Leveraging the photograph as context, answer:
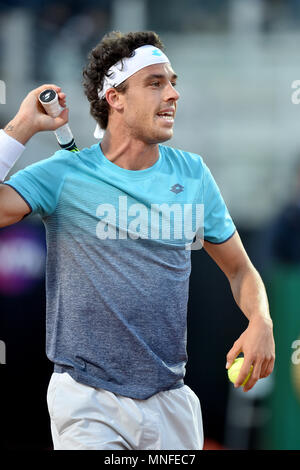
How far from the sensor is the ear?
11.6ft

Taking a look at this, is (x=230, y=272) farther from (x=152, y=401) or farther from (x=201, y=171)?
(x=152, y=401)

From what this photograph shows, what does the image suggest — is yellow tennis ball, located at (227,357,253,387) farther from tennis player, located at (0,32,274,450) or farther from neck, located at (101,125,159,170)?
neck, located at (101,125,159,170)

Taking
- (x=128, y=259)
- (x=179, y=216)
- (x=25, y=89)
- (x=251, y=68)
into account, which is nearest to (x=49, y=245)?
(x=128, y=259)

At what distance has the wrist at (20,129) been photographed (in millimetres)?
3160

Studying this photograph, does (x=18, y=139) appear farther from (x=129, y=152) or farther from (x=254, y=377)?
(x=254, y=377)

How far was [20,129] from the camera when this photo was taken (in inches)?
125

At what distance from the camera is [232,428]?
20.3 ft

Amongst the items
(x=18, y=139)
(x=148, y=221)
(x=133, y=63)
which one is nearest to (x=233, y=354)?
(x=148, y=221)

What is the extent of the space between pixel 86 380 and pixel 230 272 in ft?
2.88

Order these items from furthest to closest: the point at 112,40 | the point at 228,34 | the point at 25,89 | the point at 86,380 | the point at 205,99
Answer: the point at 228,34 → the point at 205,99 → the point at 25,89 → the point at 112,40 → the point at 86,380

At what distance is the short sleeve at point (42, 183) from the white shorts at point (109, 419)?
28.1 inches

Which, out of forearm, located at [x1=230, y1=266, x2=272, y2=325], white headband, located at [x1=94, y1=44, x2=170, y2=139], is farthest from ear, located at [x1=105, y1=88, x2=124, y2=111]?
forearm, located at [x1=230, y1=266, x2=272, y2=325]

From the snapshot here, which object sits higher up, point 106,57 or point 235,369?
point 106,57

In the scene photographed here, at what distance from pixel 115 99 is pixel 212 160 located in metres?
4.36
